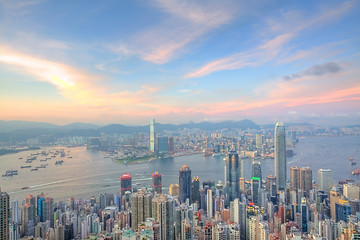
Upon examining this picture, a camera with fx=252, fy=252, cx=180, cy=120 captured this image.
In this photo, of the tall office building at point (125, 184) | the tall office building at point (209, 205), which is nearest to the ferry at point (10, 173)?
the tall office building at point (125, 184)

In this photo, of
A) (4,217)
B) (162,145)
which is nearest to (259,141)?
(162,145)

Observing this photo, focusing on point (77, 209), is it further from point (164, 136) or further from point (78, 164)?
point (164, 136)

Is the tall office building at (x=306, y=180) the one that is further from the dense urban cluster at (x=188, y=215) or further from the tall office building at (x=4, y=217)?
the tall office building at (x=4, y=217)

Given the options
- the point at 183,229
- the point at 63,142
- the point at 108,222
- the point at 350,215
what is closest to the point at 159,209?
the point at 183,229

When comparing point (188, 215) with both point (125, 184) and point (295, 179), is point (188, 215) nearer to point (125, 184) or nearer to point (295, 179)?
point (125, 184)

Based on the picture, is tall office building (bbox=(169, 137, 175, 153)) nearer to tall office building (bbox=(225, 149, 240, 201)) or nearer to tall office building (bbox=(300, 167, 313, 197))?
tall office building (bbox=(225, 149, 240, 201))

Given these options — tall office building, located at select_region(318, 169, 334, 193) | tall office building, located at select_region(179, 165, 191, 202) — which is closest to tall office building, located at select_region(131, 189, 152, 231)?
tall office building, located at select_region(179, 165, 191, 202)
